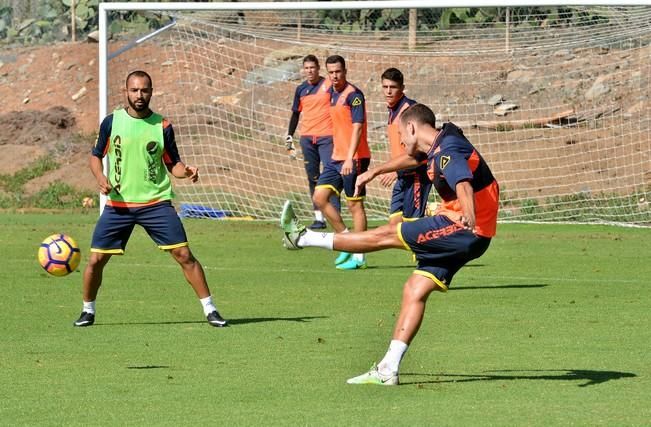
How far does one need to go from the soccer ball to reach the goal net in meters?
10.5

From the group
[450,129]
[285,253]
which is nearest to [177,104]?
[285,253]

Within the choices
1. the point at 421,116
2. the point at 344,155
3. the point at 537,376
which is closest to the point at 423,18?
the point at 344,155

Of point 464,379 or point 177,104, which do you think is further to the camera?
point 177,104

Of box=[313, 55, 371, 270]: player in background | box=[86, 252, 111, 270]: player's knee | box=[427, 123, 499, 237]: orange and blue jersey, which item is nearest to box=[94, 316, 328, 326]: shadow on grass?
box=[86, 252, 111, 270]: player's knee

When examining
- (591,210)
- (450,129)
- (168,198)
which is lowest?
(591,210)

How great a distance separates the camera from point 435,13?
2477 centimetres

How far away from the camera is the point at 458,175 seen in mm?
7863

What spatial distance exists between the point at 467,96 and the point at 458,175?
55.5 feet

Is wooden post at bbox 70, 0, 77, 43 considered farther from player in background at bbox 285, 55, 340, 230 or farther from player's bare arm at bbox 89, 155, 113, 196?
player's bare arm at bbox 89, 155, 113, 196

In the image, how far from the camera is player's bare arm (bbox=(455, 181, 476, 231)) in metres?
7.77

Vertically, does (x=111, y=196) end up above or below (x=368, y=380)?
above

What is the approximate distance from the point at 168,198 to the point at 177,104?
18.4 metres

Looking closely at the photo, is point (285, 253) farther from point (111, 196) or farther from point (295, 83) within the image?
point (295, 83)

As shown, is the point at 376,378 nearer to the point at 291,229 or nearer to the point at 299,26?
the point at 291,229
